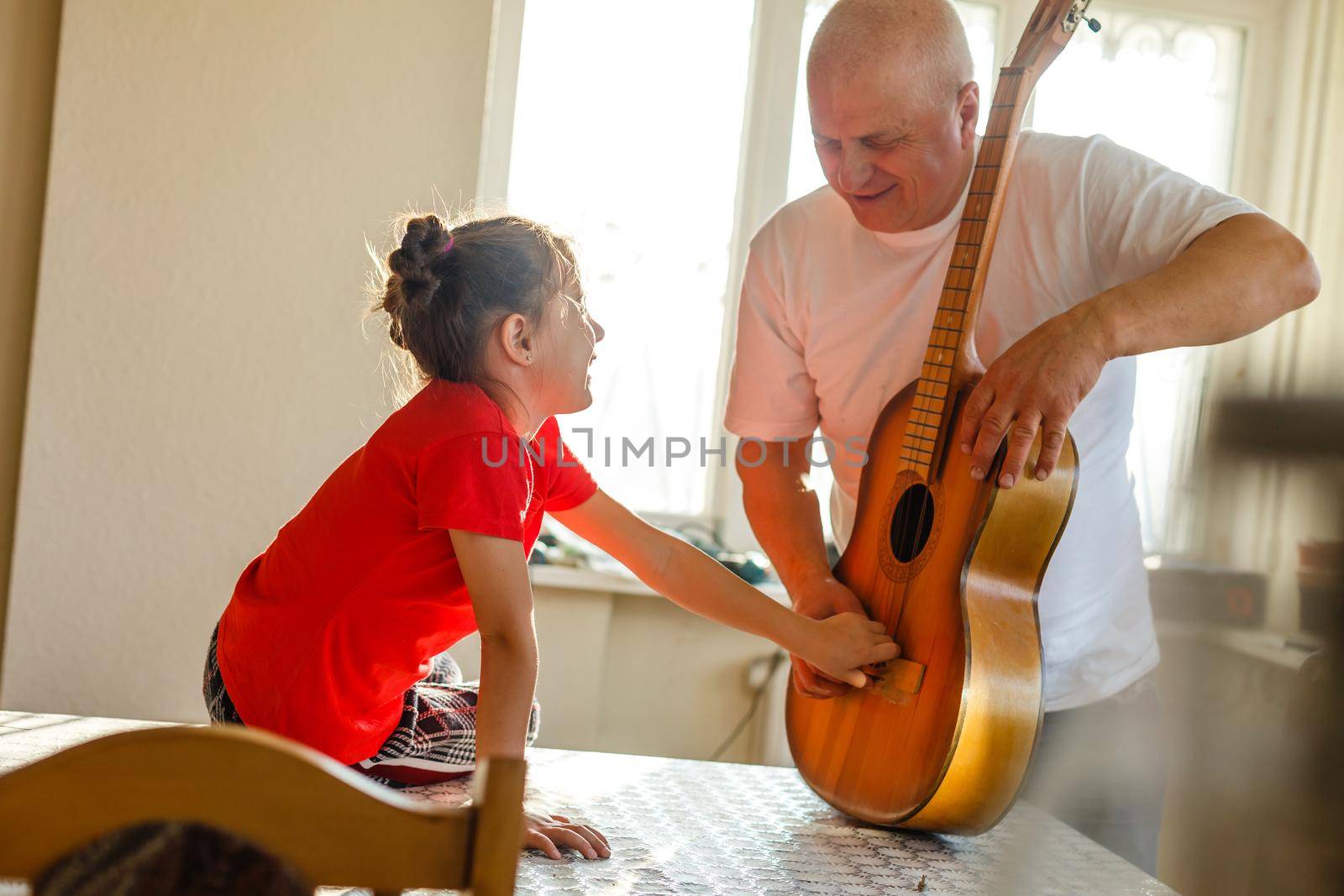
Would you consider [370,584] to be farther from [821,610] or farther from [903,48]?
[903,48]

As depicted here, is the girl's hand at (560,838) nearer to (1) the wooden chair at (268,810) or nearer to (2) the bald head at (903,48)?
(1) the wooden chair at (268,810)

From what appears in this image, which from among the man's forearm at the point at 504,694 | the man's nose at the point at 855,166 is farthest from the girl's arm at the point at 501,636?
the man's nose at the point at 855,166

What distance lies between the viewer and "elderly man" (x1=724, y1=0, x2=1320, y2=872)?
108 cm

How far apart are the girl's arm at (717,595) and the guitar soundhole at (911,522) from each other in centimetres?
9

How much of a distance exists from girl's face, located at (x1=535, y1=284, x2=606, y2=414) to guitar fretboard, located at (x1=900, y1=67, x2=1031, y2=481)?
0.41 metres

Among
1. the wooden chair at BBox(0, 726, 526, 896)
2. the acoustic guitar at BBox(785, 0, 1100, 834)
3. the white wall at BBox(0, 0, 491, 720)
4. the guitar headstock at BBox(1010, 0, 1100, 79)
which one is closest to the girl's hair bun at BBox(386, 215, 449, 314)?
the acoustic guitar at BBox(785, 0, 1100, 834)

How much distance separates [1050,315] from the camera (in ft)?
4.48

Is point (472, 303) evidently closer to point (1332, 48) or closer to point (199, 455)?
point (1332, 48)

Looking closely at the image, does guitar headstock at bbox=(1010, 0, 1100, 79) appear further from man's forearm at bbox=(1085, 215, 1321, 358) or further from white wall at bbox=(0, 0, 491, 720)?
white wall at bbox=(0, 0, 491, 720)

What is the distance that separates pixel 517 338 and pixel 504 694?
1.48 feet

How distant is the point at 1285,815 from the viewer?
1.60ft

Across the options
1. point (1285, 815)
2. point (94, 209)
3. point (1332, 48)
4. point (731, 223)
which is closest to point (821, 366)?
point (1332, 48)

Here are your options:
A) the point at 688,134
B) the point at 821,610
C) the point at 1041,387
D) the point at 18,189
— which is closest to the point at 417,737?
the point at 821,610

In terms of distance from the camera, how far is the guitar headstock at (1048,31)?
1.16 m
